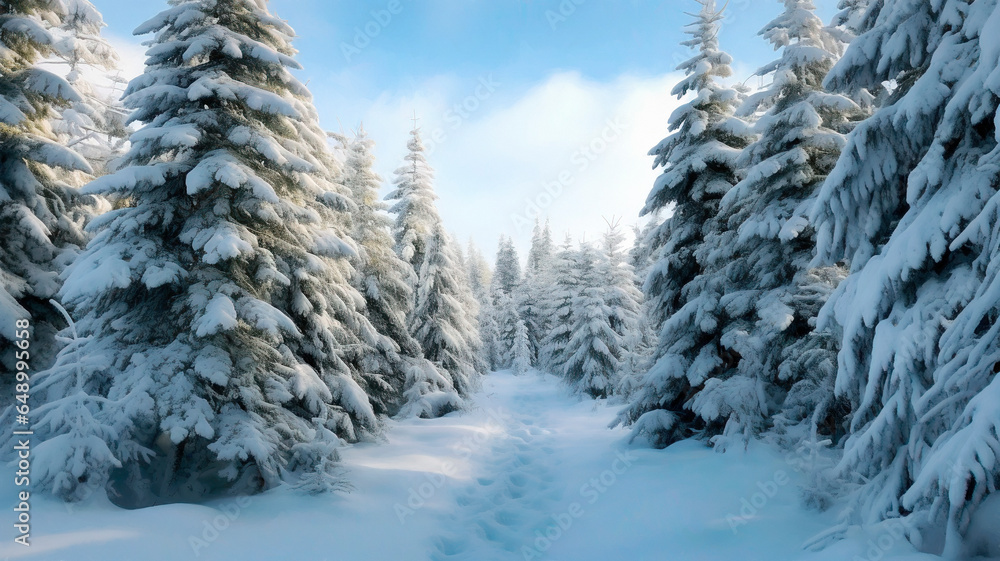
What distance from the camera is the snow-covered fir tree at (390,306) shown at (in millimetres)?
15883

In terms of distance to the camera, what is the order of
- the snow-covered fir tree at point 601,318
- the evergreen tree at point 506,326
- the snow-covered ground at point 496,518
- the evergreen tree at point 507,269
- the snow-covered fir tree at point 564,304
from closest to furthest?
1. the snow-covered ground at point 496,518
2. the snow-covered fir tree at point 601,318
3. the snow-covered fir tree at point 564,304
4. the evergreen tree at point 506,326
5. the evergreen tree at point 507,269

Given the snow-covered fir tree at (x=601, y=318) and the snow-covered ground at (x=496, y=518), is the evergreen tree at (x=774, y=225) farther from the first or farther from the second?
the snow-covered fir tree at (x=601, y=318)

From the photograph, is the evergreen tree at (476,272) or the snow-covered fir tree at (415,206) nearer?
the snow-covered fir tree at (415,206)

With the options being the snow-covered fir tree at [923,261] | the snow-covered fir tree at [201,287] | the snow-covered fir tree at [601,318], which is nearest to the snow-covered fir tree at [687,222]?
the snow-covered fir tree at [923,261]

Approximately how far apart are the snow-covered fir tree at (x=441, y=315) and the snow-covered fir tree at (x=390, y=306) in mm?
1780

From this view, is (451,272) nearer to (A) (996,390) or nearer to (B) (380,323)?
(B) (380,323)

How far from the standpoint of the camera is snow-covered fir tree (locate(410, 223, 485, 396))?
1920 cm

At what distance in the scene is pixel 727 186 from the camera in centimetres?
1073

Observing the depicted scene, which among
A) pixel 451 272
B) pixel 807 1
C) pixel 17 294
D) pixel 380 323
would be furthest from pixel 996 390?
pixel 451 272

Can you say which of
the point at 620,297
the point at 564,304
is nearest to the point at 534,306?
the point at 564,304

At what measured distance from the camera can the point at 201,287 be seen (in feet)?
24.6

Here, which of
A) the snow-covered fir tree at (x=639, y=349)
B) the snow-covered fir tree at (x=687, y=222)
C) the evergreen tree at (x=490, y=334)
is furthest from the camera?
the evergreen tree at (x=490, y=334)

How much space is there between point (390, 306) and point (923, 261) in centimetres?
1463

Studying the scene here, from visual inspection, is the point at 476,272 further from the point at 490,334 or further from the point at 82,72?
the point at 82,72
